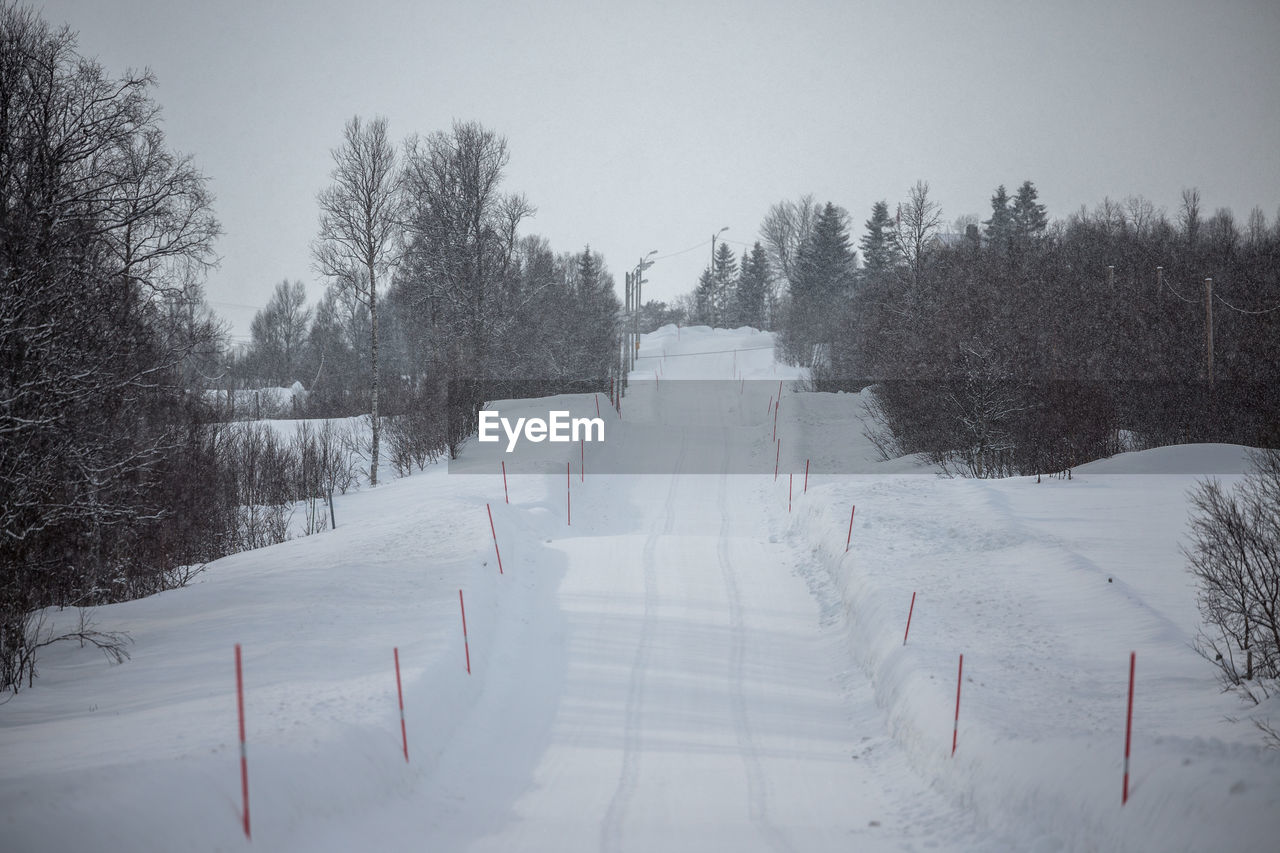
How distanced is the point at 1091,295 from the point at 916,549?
4026 centimetres

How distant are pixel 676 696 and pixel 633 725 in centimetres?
106

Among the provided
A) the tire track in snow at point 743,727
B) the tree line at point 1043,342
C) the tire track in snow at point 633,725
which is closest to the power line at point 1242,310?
the tree line at point 1043,342

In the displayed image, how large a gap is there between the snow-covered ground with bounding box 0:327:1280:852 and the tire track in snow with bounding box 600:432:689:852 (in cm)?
6

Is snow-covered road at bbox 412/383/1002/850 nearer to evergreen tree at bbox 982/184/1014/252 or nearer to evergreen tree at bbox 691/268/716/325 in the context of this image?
evergreen tree at bbox 982/184/1014/252

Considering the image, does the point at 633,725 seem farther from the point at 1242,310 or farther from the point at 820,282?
the point at 820,282

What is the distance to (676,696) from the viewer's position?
10.7 metres

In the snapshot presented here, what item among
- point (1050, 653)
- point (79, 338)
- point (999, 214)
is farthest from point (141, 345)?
point (999, 214)

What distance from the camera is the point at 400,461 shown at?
30859 mm

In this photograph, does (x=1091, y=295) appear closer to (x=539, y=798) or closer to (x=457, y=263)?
(x=457, y=263)

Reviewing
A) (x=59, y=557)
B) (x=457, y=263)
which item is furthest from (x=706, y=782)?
(x=457, y=263)

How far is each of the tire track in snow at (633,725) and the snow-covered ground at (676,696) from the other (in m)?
0.06

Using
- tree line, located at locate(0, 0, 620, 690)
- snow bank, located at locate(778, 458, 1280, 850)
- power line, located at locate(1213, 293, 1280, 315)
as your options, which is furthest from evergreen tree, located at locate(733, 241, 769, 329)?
snow bank, located at locate(778, 458, 1280, 850)

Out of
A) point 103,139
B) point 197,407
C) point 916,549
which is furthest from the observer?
point 197,407

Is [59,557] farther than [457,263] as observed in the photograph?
No
